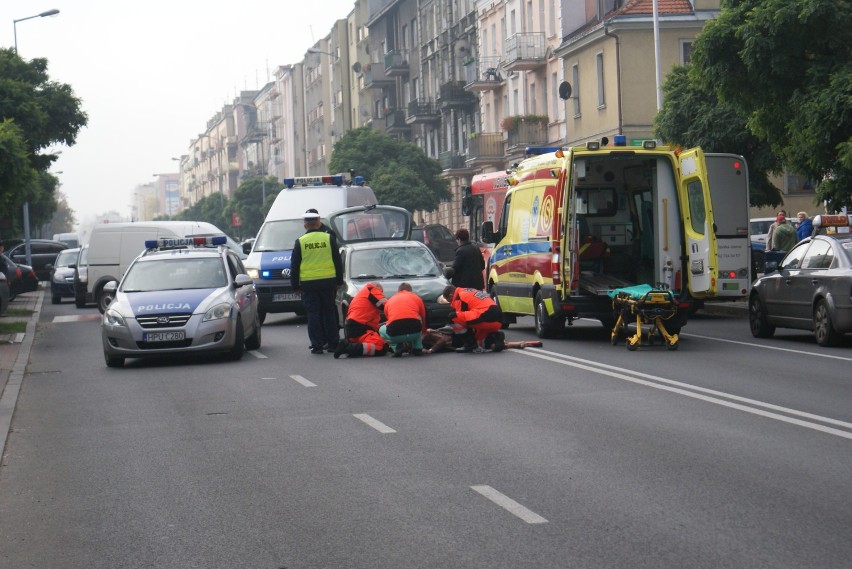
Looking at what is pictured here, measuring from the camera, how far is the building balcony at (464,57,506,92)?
60.7m

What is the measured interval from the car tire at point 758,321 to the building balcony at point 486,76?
130ft

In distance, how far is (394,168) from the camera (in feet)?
218

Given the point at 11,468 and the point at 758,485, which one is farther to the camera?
the point at 11,468

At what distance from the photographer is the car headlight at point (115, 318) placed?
1869 centimetres

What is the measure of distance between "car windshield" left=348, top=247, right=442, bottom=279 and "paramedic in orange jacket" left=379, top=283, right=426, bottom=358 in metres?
2.94

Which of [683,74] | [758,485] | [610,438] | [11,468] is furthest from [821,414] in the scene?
[683,74]

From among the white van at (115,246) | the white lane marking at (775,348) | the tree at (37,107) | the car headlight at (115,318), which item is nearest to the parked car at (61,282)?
the tree at (37,107)

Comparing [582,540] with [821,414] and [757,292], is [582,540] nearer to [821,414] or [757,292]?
[821,414]

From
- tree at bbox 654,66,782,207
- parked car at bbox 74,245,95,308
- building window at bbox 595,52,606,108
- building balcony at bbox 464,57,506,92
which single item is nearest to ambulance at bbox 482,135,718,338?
tree at bbox 654,66,782,207

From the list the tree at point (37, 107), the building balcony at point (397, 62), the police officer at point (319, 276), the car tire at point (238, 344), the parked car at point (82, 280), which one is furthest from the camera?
the building balcony at point (397, 62)

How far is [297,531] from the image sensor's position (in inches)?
302

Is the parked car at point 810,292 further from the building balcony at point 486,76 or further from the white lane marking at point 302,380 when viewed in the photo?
the building balcony at point 486,76

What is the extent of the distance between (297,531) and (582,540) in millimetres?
1517

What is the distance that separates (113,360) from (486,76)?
145 feet
